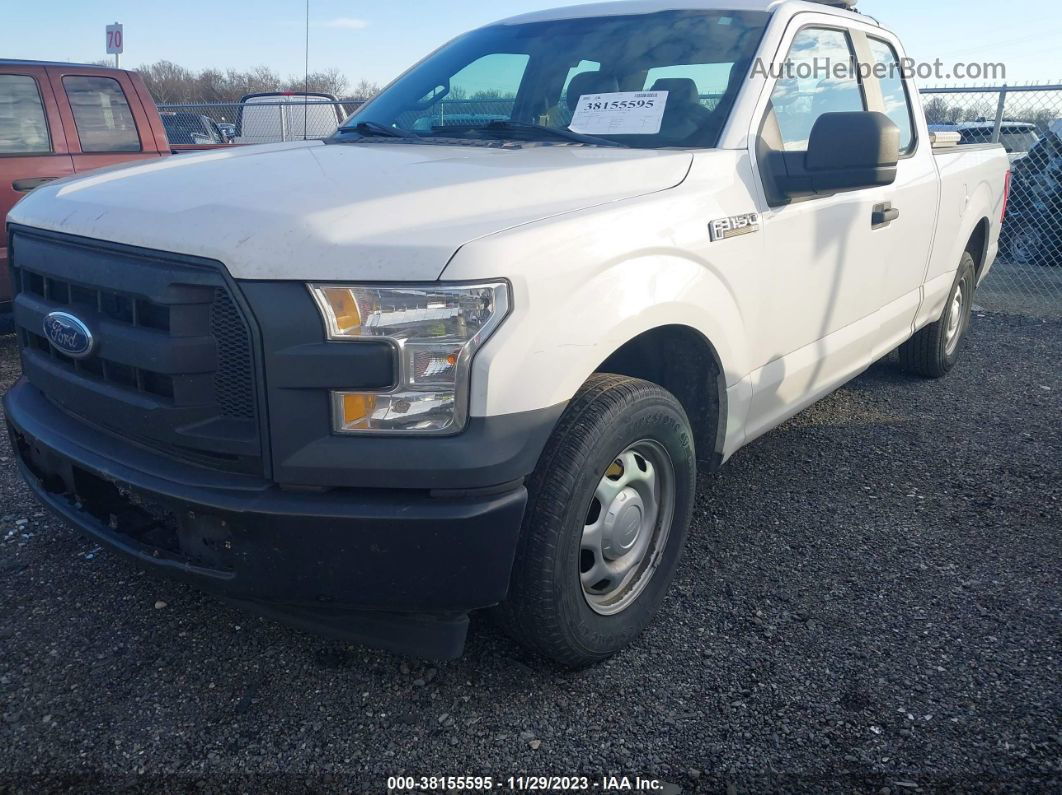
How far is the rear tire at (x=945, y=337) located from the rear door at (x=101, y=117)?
17.7 ft

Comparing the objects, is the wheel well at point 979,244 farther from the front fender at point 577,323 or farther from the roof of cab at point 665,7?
the front fender at point 577,323

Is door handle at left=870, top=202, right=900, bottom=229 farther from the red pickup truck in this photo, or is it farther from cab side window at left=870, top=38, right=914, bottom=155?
the red pickup truck

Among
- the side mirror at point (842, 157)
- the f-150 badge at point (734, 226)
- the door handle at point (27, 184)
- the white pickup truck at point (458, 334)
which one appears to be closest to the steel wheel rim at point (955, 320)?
the white pickup truck at point (458, 334)

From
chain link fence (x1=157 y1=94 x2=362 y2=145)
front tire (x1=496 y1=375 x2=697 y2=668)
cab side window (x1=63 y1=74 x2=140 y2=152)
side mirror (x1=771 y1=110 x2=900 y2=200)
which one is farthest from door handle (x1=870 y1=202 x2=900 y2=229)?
chain link fence (x1=157 y1=94 x2=362 y2=145)

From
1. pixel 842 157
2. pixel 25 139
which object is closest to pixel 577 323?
pixel 842 157

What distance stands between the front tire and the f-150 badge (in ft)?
1.66

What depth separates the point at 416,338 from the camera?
1.84m

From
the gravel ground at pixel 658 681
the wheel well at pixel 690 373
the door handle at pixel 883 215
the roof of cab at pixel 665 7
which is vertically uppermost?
the roof of cab at pixel 665 7

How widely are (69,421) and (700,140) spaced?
2.06 meters

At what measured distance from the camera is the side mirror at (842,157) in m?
2.62

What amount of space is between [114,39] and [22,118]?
891 centimetres

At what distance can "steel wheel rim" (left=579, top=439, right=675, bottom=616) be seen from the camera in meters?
2.37

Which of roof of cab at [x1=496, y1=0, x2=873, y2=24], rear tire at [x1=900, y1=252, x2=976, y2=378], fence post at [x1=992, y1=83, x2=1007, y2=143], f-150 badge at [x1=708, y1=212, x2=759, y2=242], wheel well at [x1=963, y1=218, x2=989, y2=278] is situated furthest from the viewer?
fence post at [x1=992, y1=83, x2=1007, y2=143]

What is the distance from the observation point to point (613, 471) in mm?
2416
